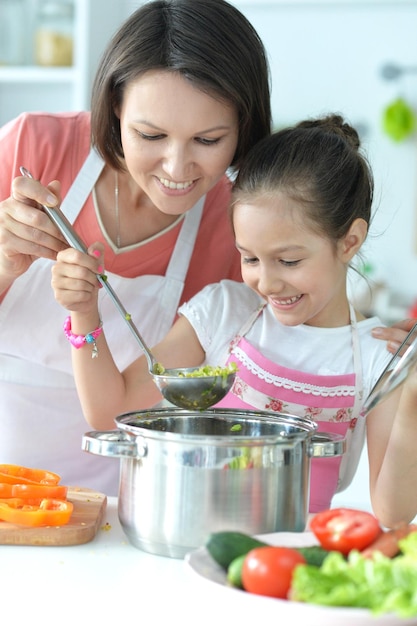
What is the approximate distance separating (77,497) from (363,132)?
2.35m

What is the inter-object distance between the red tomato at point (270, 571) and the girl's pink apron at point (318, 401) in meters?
0.63

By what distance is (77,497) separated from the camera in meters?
1.21

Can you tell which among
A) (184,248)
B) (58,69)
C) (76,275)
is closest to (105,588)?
(76,275)

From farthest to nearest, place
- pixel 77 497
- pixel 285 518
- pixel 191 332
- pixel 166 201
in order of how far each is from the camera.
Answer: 1. pixel 191 332
2. pixel 166 201
3. pixel 77 497
4. pixel 285 518

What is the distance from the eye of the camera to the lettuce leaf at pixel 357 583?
27.6 inches

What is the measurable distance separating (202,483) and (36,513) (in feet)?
0.80

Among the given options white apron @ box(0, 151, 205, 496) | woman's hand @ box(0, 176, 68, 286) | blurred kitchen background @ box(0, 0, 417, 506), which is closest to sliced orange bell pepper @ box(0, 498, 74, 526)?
woman's hand @ box(0, 176, 68, 286)

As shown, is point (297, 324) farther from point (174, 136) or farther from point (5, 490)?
point (5, 490)

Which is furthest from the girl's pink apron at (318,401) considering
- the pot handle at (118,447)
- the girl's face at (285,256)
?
the pot handle at (118,447)

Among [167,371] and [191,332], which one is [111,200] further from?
[167,371]

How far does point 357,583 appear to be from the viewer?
0.72 metres

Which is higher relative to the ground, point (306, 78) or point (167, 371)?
point (306, 78)

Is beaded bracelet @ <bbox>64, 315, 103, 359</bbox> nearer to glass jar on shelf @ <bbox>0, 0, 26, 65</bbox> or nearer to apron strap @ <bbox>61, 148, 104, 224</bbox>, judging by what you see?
apron strap @ <bbox>61, 148, 104, 224</bbox>

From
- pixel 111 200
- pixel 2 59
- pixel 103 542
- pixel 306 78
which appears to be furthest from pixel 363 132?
pixel 103 542
